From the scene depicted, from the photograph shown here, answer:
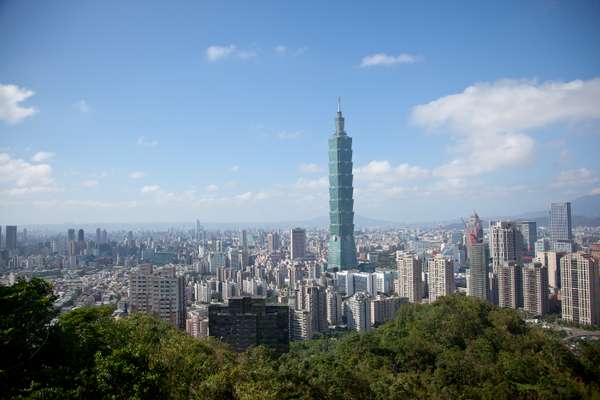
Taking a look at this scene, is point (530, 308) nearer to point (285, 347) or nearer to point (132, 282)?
point (285, 347)

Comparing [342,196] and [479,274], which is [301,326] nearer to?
[479,274]

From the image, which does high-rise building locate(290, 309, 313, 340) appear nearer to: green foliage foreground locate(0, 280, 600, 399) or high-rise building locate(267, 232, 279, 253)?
green foliage foreground locate(0, 280, 600, 399)

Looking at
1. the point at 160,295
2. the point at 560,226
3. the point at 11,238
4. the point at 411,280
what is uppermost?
the point at 560,226

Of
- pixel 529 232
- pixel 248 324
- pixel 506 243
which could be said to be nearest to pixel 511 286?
pixel 506 243

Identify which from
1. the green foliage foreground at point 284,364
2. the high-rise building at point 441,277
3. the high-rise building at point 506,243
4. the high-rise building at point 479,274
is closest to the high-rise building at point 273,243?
the high-rise building at point 506,243

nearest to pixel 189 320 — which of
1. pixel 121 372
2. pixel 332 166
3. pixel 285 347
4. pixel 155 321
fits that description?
pixel 285 347

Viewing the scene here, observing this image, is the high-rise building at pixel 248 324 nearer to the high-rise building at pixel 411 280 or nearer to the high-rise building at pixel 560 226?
the high-rise building at pixel 411 280
